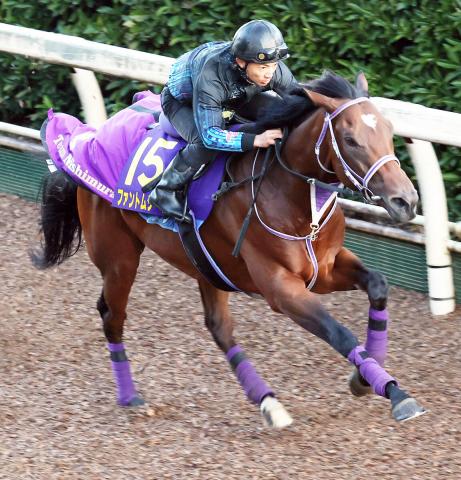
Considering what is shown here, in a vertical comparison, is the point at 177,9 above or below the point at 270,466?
above

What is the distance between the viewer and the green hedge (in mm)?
6863

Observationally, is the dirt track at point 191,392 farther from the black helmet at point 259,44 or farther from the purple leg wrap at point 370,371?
the black helmet at point 259,44

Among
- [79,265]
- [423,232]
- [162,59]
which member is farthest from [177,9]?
[423,232]

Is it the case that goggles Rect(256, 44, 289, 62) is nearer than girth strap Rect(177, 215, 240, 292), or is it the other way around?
goggles Rect(256, 44, 289, 62)

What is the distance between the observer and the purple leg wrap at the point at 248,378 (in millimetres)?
5758

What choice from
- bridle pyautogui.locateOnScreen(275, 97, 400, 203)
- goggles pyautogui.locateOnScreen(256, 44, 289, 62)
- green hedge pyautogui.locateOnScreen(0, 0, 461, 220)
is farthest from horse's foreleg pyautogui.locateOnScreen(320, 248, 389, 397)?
green hedge pyautogui.locateOnScreen(0, 0, 461, 220)

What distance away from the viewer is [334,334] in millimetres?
5156

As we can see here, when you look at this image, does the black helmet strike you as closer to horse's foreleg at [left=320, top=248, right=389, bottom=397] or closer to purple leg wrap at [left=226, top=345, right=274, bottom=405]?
horse's foreleg at [left=320, top=248, right=389, bottom=397]

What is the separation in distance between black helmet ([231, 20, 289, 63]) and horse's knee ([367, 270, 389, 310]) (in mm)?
1120

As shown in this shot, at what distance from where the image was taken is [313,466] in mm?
5336

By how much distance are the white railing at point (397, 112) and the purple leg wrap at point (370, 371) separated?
1.64 m

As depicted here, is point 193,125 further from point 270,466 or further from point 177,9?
point 177,9

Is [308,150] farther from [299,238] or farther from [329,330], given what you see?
[329,330]

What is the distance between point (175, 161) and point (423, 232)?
77.4 inches
